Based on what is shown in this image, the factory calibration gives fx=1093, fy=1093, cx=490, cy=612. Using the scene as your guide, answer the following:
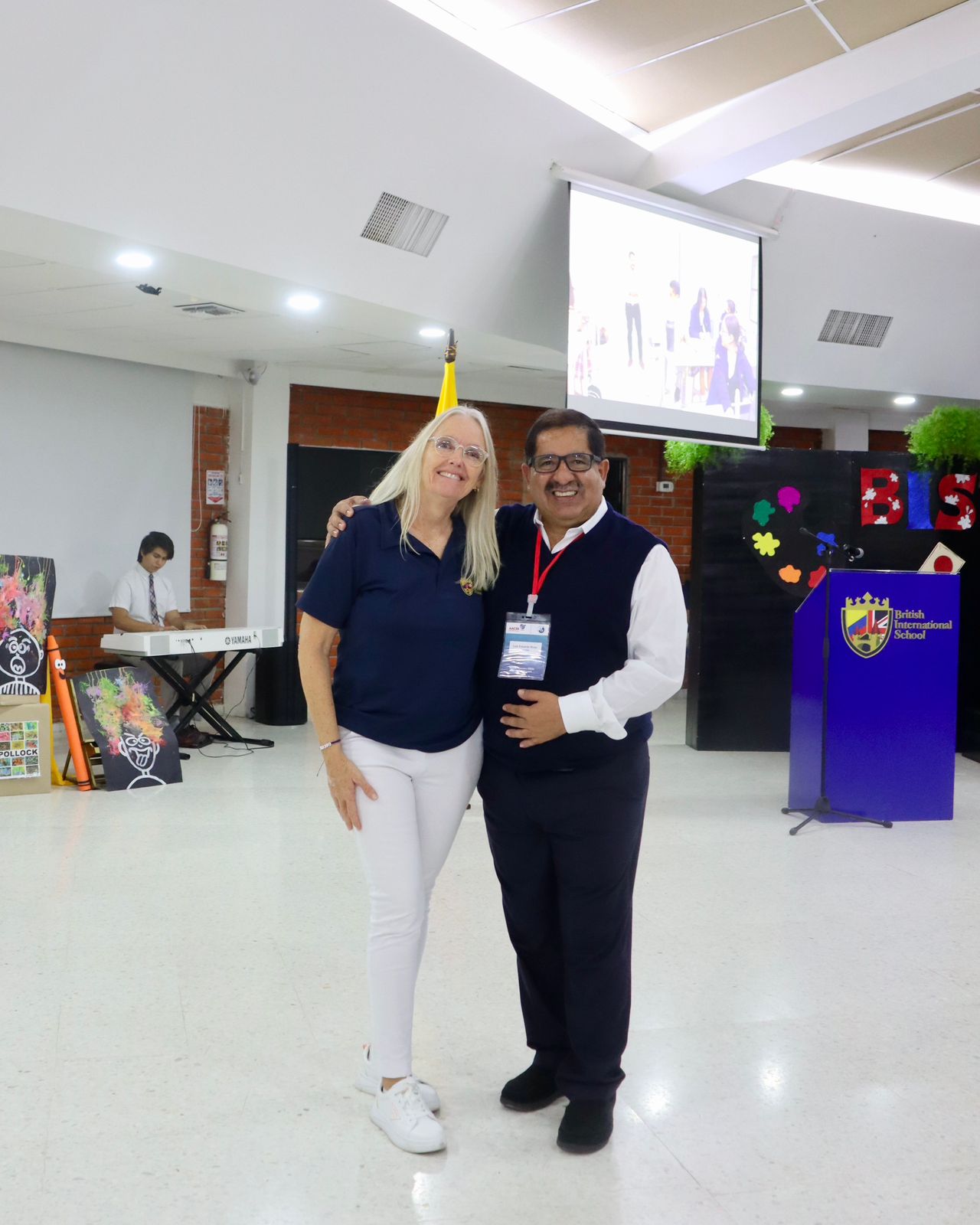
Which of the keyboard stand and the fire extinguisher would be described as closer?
the keyboard stand

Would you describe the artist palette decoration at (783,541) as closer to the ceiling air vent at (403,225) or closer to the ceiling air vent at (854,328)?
the ceiling air vent at (854,328)

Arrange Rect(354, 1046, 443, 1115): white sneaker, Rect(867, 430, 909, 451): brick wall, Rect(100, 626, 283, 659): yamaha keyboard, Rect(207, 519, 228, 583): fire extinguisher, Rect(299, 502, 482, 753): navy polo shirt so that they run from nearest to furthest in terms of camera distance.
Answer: Rect(299, 502, 482, 753): navy polo shirt
Rect(354, 1046, 443, 1115): white sneaker
Rect(100, 626, 283, 659): yamaha keyboard
Rect(207, 519, 228, 583): fire extinguisher
Rect(867, 430, 909, 451): brick wall

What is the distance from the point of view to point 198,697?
265 inches

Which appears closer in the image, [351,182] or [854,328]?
[351,182]

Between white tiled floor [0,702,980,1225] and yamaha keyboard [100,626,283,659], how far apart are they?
1635 millimetres

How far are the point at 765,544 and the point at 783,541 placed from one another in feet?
0.41

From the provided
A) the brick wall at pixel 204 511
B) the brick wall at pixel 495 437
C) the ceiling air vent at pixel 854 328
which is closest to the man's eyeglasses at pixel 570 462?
the ceiling air vent at pixel 854 328

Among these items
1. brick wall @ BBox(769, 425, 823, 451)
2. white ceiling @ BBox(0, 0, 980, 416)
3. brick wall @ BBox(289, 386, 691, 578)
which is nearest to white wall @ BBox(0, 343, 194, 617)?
white ceiling @ BBox(0, 0, 980, 416)

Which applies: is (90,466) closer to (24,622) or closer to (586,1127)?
(24,622)

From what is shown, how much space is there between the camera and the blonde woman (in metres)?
2.15

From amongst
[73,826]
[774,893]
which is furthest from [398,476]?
[73,826]

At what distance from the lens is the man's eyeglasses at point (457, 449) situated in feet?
7.23

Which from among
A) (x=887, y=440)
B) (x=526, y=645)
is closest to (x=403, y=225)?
(x=526, y=645)

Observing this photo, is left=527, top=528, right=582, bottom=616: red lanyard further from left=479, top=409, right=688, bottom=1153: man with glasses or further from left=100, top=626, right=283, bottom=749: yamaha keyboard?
left=100, top=626, right=283, bottom=749: yamaha keyboard
